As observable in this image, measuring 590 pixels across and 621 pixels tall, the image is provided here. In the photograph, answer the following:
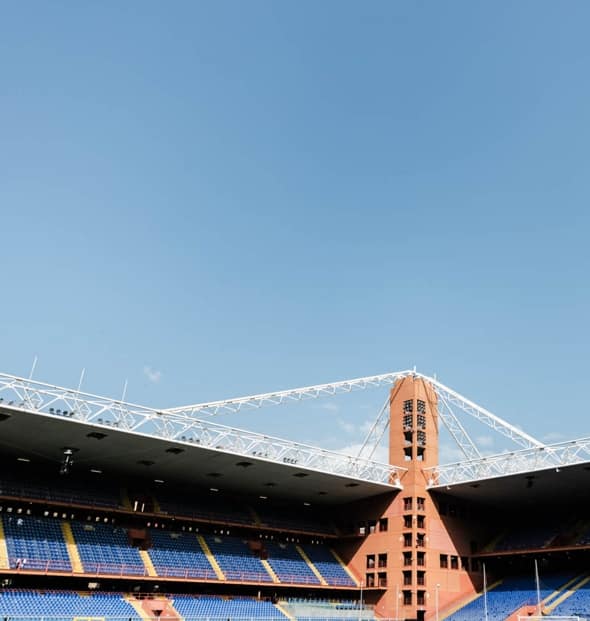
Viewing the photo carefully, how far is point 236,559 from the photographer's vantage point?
56500 millimetres

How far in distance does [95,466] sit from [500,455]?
115 feet

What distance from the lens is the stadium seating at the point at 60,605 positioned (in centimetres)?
4116

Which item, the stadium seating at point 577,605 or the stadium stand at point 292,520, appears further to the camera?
the stadium stand at point 292,520

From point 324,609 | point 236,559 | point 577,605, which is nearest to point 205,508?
point 236,559

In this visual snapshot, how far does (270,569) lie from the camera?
57031 millimetres

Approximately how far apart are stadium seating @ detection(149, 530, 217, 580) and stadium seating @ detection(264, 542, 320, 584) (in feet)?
24.5

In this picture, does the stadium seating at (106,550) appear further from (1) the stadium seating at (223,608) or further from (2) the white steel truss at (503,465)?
(2) the white steel truss at (503,465)

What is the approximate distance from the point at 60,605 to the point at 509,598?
38993 millimetres

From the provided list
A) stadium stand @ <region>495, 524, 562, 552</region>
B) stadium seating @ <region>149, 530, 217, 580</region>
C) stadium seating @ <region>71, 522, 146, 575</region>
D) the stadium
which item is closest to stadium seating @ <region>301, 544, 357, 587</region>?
the stadium

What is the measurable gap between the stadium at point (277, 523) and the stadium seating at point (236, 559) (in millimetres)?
158

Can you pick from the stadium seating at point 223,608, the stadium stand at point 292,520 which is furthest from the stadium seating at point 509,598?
the stadium seating at point 223,608

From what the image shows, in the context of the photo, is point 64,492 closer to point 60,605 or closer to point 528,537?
point 60,605

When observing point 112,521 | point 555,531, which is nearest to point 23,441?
point 112,521

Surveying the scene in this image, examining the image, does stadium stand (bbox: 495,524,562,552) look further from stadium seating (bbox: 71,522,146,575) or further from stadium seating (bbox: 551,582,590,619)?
stadium seating (bbox: 71,522,146,575)
